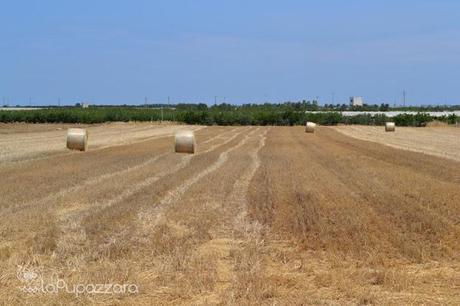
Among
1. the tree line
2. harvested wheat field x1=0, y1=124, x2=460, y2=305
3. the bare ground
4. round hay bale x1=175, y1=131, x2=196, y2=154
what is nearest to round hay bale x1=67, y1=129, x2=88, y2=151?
the bare ground

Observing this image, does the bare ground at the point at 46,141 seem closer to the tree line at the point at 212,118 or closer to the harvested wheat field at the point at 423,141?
the harvested wheat field at the point at 423,141

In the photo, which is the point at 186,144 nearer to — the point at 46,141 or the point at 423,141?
the point at 46,141

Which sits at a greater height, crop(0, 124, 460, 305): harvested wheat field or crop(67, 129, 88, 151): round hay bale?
crop(67, 129, 88, 151): round hay bale

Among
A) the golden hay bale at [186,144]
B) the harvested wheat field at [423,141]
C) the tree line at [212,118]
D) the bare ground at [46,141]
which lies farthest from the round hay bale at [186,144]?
the tree line at [212,118]

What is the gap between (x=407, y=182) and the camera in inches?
677

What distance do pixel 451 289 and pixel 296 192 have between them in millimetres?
7460

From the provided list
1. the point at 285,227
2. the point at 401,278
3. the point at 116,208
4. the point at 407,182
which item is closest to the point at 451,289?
the point at 401,278

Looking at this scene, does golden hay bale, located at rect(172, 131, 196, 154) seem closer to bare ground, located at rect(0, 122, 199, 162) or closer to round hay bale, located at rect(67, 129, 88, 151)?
round hay bale, located at rect(67, 129, 88, 151)

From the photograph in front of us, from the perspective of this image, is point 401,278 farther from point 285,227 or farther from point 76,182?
point 76,182

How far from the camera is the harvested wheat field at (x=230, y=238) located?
7.35 metres

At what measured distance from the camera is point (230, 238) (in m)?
10.2

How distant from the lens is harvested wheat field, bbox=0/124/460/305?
7352 mm

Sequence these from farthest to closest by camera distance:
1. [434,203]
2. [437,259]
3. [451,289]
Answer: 1. [434,203]
2. [437,259]
3. [451,289]

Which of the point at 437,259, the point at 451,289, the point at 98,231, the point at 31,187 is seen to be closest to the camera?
the point at 451,289
